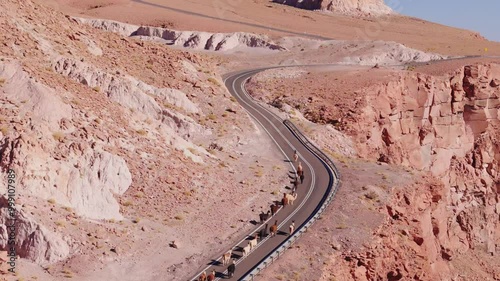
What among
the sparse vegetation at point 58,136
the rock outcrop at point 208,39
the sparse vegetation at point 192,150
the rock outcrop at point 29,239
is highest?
the rock outcrop at point 208,39

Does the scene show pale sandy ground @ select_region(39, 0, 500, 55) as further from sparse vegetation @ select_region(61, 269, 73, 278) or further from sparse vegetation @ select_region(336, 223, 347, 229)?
sparse vegetation @ select_region(61, 269, 73, 278)

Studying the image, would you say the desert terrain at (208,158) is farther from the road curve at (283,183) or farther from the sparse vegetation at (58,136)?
the road curve at (283,183)

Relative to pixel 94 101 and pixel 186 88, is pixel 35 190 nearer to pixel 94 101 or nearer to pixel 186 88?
pixel 94 101

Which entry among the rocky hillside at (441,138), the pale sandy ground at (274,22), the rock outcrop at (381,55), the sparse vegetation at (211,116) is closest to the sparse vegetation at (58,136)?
the sparse vegetation at (211,116)

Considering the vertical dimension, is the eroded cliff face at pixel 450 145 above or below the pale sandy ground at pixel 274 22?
below

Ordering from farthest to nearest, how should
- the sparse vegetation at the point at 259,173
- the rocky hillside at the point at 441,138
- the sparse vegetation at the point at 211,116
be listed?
the rocky hillside at the point at 441,138 < the sparse vegetation at the point at 211,116 < the sparse vegetation at the point at 259,173

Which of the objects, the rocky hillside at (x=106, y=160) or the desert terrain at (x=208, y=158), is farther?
the desert terrain at (x=208, y=158)
